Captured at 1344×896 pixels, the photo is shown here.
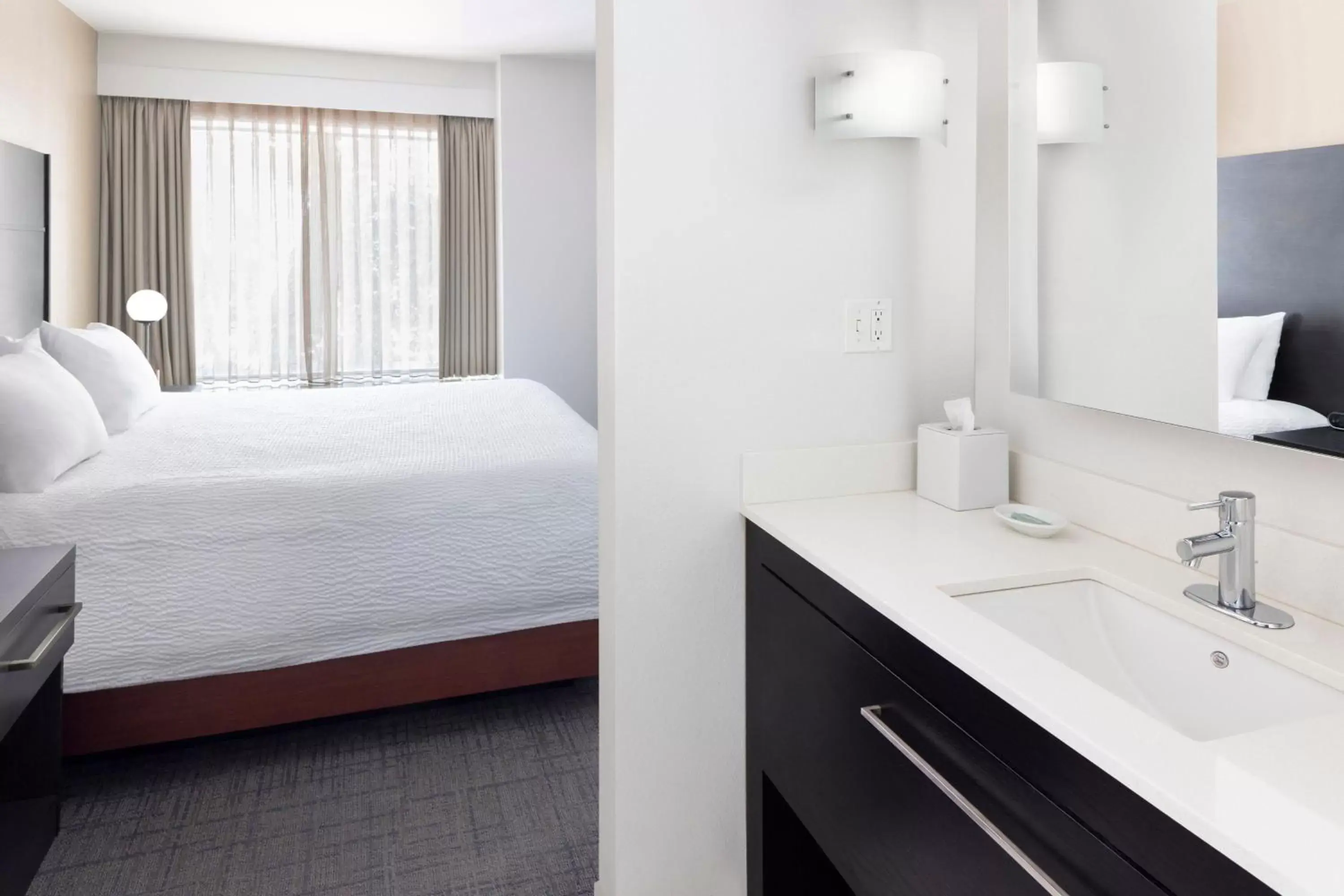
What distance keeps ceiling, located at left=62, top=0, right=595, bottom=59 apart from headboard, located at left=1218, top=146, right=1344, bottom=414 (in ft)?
12.9

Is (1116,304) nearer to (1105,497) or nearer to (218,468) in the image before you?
(1105,497)

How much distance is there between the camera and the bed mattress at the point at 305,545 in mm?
2291

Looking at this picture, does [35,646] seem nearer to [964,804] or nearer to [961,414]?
[964,804]

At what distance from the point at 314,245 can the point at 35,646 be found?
4334mm

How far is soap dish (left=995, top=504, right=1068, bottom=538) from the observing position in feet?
4.81

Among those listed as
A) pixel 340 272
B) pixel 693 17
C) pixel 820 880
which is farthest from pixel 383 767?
pixel 340 272

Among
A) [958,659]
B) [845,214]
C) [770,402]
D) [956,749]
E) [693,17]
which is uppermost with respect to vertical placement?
[693,17]

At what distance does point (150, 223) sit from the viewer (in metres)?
5.16

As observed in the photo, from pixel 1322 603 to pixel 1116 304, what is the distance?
520 millimetres

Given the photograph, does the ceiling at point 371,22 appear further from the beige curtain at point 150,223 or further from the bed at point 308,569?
the bed at point 308,569

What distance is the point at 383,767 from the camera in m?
2.43

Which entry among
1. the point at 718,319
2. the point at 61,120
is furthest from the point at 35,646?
the point at 61,120

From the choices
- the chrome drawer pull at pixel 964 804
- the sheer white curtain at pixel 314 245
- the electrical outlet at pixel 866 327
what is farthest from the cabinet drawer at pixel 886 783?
the sheer white curtain at pixel 314 245

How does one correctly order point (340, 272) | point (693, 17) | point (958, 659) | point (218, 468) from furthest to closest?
point (340, 272) → point (218, 468) → point (693, 17) → point (958, 659)
